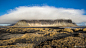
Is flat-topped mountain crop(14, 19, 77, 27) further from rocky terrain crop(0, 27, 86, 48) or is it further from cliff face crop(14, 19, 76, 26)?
rocky terrain crop(0, 27, 86, 48)

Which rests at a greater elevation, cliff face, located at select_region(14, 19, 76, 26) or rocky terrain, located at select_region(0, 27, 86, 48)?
cliff face, located at select_region(14, 19, 76, 26)

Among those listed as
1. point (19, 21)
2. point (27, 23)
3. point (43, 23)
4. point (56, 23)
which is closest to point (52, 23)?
point (56, 23)

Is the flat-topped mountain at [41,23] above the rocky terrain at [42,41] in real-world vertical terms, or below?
above

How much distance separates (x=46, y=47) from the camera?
6086 mm

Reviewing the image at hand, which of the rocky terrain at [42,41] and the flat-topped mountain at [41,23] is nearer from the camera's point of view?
the rocky terrain at [42,41]

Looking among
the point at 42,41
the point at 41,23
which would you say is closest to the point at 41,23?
the point at 41,23

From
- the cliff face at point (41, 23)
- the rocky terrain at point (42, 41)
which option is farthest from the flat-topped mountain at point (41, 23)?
the rocky terrain at point (42, 41)

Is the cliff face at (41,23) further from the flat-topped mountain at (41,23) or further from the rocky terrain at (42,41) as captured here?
the rocky terrain at (42,41)

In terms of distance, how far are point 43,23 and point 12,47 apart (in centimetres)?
18394

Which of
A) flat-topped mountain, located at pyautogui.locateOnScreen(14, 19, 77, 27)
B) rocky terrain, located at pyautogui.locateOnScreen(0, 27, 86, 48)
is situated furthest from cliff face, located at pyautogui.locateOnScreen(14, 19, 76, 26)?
rocky terrain, located at pyautogui.locateOnScreen(0, 27, 86, 48)

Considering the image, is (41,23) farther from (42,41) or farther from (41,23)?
(42,41)

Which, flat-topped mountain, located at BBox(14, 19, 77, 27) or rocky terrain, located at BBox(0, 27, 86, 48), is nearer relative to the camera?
rocky terrain, located at BBox(0, 27, 86, 48)

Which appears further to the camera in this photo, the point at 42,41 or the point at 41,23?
the point at 41,23

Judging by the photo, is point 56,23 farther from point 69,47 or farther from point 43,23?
point 69,47
